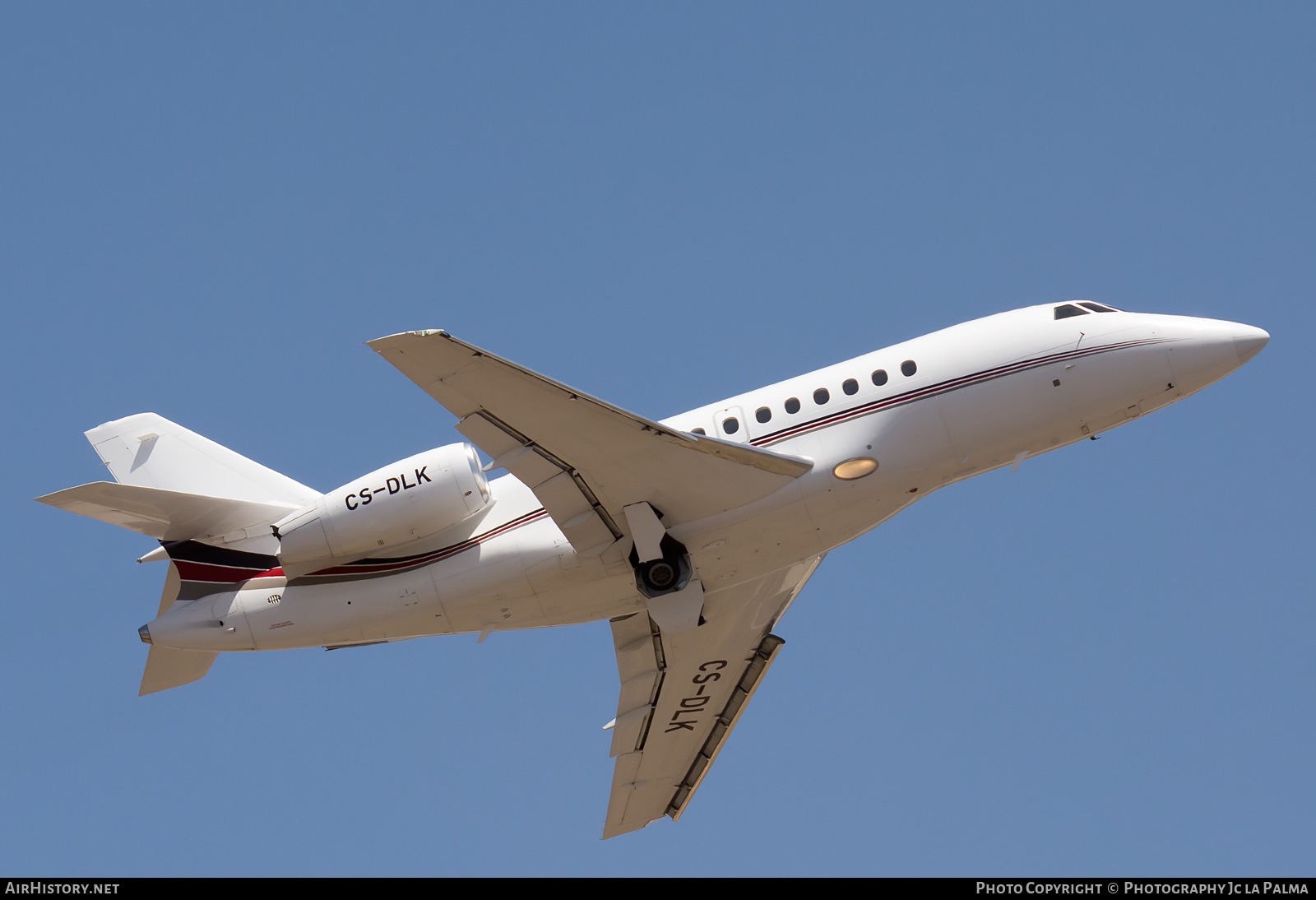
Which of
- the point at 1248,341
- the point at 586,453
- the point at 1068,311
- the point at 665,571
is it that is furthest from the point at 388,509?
the point at 1248,341

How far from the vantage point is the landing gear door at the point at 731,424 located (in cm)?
2166

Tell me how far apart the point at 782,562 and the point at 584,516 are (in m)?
3.27

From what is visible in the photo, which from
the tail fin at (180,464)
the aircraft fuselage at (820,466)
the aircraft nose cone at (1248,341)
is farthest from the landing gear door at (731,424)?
the aircraft nose cone at (1248,341)

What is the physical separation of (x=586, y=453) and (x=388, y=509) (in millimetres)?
3271

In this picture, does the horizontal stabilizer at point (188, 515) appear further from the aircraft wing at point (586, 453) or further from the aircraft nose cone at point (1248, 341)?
the aircraft nose cone at point (1248, 341)

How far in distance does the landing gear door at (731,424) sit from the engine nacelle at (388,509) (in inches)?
147

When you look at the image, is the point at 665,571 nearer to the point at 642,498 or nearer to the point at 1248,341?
the point at 642,498

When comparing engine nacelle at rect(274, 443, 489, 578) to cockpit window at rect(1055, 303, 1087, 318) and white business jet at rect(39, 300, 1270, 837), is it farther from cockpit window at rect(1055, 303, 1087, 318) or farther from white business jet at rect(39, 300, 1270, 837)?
cockpit window at rect(1055, 303, 1087, 318)

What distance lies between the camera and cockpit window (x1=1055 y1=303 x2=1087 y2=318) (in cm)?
2212

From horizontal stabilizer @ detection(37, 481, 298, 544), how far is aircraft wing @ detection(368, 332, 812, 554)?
482 centimetres

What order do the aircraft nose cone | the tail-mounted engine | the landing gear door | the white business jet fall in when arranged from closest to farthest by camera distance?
the white business jet
the tail-mounted engine
the landing gear door
the aircraft nose cone

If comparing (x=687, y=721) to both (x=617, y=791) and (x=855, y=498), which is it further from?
(x=855, y=498)

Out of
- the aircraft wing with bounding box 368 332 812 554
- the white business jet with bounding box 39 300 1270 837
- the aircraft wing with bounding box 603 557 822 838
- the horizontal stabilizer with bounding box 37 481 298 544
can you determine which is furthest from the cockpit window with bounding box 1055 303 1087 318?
the horizontal stabilizer with bounding box 37 481 298 544

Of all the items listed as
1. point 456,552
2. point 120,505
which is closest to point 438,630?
point 456,552
